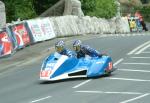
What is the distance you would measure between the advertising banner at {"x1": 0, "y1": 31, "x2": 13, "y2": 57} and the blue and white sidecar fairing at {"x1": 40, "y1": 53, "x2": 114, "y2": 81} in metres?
8.88

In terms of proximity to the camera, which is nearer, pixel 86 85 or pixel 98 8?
pixel 86 85

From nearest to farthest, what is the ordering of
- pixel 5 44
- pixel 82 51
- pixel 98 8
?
pixel 82 51 < pixel 5 44 < pixel 98 8

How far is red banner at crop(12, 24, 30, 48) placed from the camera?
31.9 m

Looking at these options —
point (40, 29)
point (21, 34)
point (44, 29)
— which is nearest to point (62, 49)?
point (21, 34)

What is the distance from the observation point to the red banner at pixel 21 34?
31.9m

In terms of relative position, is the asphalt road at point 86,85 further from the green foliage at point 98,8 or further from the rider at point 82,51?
the green foliage at point 98,8

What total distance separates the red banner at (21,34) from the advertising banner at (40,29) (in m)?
0.64

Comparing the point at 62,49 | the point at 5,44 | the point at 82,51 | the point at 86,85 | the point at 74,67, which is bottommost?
the point at 86,85

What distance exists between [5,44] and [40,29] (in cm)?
474

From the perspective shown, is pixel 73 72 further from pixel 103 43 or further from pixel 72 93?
pixel 103 43

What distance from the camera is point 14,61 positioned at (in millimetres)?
Answer: 28406

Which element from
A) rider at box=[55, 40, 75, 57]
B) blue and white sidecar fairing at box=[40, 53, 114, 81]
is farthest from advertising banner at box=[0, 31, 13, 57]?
blue and white sidecar fairing at box=[40, 53, 114, 81]

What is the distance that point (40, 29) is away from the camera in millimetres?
34656

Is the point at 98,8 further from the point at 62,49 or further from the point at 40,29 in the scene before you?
the point at 62,49
